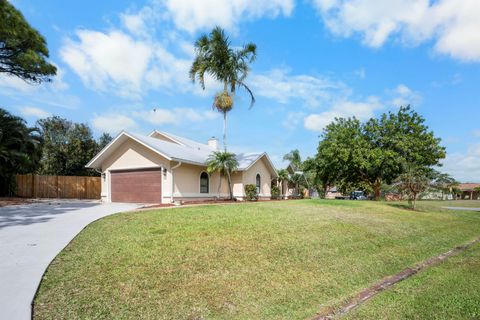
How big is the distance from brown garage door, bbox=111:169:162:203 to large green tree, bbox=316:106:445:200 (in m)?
17.4

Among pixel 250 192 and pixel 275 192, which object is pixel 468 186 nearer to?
pixel 275 192

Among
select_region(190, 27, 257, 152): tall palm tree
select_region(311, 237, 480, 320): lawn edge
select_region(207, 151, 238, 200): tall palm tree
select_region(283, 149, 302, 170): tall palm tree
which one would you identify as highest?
select_region(190, 27, 257, 152): tall palm tree

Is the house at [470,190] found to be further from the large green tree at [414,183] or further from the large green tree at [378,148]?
the large green tree at [414,183]

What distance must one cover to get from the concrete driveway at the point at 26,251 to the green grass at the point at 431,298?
15.9 feet

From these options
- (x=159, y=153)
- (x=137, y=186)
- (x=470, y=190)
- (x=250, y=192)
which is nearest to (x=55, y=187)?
(x=137, y=186)

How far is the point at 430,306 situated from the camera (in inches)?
194

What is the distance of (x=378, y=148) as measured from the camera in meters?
27.7

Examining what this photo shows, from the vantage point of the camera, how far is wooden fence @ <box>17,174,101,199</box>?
2581cm

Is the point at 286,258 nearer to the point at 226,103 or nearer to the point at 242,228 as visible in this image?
the point at 242,228

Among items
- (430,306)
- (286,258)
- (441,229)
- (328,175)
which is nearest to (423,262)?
(430,306)

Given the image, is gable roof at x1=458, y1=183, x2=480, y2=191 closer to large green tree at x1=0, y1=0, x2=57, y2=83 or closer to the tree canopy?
the tree canopy

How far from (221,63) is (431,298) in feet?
63.2

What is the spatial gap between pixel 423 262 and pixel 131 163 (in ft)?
55.3

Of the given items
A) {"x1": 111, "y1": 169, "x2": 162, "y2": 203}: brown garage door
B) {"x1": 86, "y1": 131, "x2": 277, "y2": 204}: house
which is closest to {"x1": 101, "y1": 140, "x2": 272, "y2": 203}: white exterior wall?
{"x1": 86, "y1": 131, "x2": 277, "y2": 204}: house
